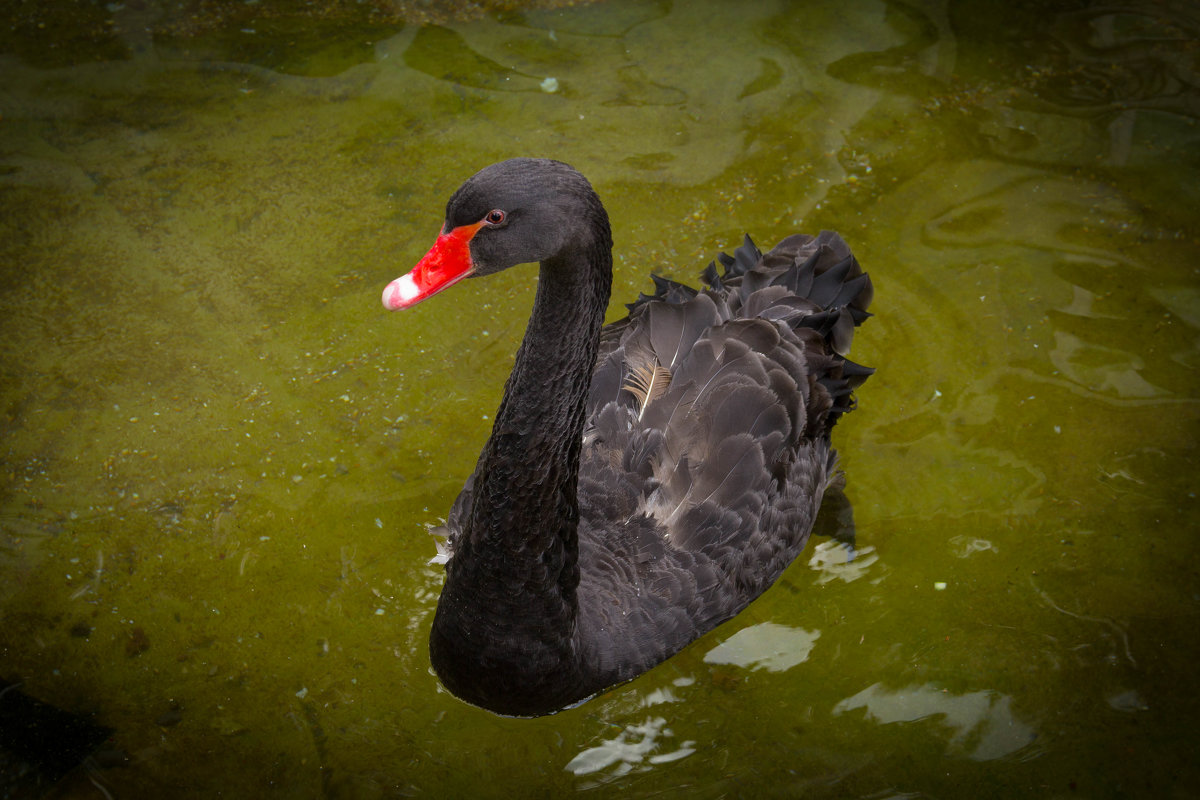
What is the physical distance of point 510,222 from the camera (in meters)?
2.31

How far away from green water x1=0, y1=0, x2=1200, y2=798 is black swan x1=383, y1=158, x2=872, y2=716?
0.37 meters

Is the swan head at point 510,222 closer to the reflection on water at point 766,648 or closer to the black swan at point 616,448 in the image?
the black swan at point 616,448

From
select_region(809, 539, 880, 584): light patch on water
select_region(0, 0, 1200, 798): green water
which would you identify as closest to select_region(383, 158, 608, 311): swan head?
select_region(0, 0, 1200, 798): green water

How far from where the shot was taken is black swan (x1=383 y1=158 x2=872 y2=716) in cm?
238

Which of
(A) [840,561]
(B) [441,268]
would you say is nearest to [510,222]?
(B) [441,268]

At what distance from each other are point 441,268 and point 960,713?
7.22 feet

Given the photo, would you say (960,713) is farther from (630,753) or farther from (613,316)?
(613,316)

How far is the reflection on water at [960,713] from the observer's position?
309cm

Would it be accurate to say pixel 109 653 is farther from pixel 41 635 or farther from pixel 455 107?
pixel 455 107

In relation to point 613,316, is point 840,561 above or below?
below

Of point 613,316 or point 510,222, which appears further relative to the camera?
point 613,316

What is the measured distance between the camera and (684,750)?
3039mm

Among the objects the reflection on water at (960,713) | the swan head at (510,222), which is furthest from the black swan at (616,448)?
the reflection on water at (960,713)

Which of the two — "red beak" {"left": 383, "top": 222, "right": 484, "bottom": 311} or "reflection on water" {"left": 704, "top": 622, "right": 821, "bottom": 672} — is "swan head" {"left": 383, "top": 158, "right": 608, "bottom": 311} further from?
"reflection on water" {"left": 704, "top": 622, "right": 821, "bottom": 672}
